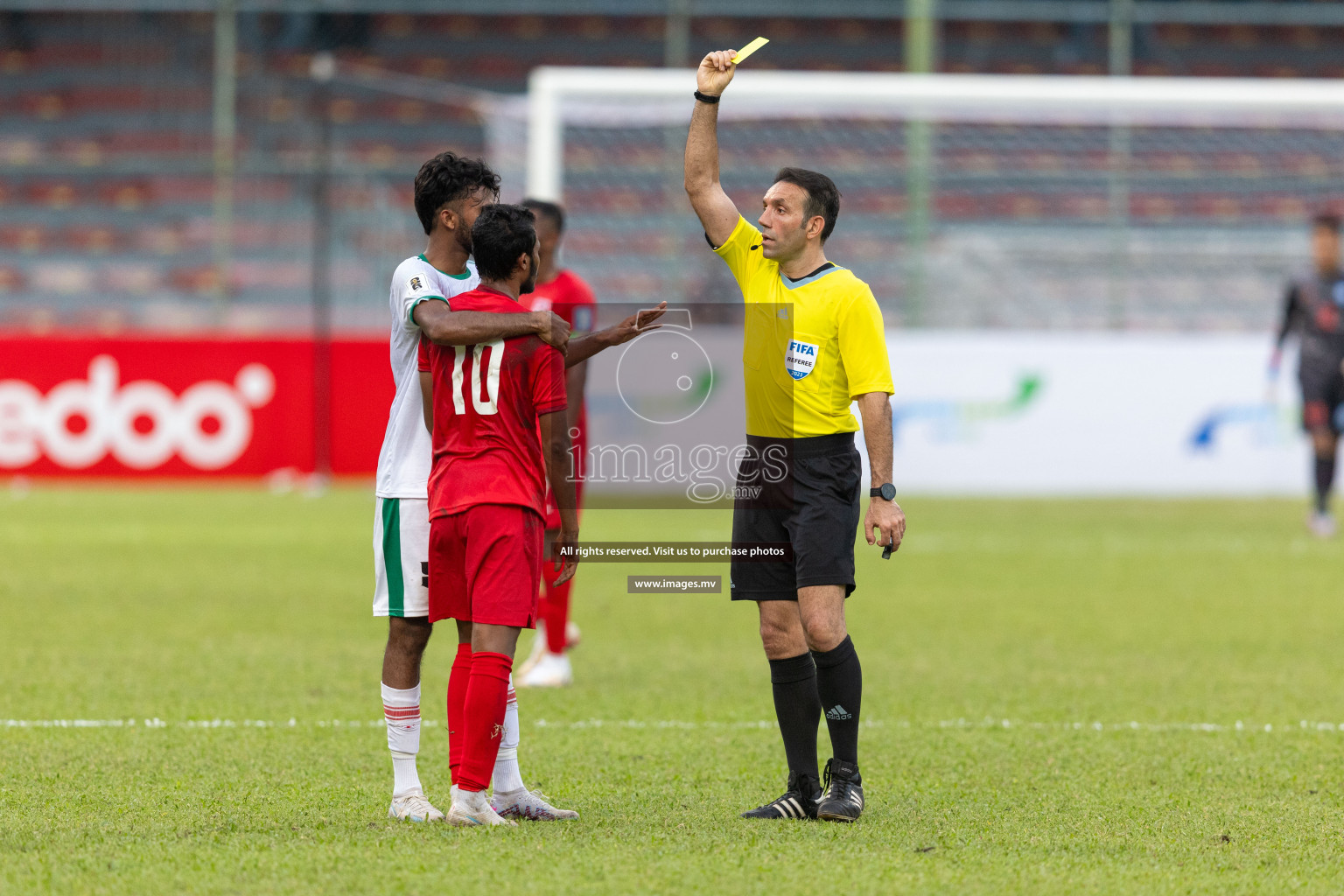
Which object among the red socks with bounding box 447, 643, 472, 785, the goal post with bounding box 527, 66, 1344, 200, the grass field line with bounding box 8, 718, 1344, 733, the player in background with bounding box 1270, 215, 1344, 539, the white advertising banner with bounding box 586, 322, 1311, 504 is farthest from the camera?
the white advertising banner with bounding box 586, 322, 1311, 504

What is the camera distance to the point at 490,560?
14.6 ft

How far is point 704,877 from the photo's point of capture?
13.0ft

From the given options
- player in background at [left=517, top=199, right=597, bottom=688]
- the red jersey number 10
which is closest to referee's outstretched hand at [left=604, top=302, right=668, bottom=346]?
the red jersey number 10

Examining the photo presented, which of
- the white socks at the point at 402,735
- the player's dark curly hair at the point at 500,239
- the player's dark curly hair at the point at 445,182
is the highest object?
the player's dark curly hair at the point at 445,182

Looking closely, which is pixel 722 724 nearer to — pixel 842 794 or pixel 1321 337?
pixel 842 794

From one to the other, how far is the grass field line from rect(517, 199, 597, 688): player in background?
2.84 feet

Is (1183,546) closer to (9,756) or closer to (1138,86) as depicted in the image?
(1138,86)

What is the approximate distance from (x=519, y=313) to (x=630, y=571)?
7.44 m

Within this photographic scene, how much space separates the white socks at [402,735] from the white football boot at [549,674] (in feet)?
8.14

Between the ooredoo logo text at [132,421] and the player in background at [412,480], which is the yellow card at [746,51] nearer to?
the player in background at [412,480]

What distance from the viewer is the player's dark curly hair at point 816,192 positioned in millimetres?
4777

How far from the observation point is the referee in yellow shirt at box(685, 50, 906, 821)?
4.69m

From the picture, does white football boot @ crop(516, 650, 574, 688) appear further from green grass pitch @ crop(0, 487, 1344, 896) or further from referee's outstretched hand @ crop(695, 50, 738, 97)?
referee's outstretched hand @ crop(695, 50, 738, 97)

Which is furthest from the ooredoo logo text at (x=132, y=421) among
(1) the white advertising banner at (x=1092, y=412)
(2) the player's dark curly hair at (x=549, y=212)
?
(2) the player's dark curly hair at (x=549, y=212)
